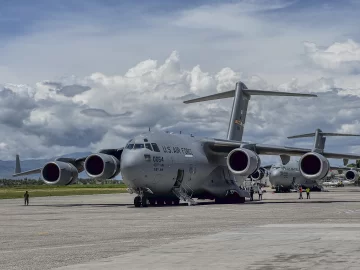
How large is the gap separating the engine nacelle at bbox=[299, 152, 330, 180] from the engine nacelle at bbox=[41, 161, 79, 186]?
15.6 m

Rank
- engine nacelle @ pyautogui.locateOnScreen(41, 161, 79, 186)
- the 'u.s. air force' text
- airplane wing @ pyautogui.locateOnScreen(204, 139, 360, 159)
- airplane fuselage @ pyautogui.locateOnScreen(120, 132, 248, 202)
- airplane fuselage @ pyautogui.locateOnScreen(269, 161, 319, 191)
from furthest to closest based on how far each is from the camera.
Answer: airplane fuselage @ pyautogui.locateOnScreen(269, 161, 319, 191)
airplane wing @ pyautogui.locateOnScreen(204, 139, 360, 159)
engine nacelle @ pyautogui.locateOnScreen(41, 161, 79, 186)
the 'u.s. air force' text
airplane fuselage @ pyautogui.locateOnScreen(120, 132, 248, 202)

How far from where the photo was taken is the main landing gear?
39.2m

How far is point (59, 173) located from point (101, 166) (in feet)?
11.0

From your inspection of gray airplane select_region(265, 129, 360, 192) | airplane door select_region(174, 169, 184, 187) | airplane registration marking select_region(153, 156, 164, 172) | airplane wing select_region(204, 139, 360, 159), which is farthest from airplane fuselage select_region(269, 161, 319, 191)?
airplane registration marking select_region(153, 156, 164, 172)

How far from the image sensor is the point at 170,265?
12.3 metres

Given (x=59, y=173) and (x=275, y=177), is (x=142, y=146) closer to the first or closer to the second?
(x=59, y=173)

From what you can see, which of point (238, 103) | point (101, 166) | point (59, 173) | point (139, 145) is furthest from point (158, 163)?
point (238, 103)

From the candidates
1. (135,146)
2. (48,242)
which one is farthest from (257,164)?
(48,242)

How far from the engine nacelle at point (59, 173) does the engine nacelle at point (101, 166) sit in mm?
2338

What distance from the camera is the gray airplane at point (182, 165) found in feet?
126

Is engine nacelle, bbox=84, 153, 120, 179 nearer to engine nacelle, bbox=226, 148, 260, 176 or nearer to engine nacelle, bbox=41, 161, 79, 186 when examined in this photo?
engine nacelle, bbox=41, 161, 79, 186

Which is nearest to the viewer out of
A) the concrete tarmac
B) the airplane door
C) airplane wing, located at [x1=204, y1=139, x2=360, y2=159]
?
the concrete tarmac

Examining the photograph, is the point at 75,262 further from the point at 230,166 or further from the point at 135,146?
the point at 230,166

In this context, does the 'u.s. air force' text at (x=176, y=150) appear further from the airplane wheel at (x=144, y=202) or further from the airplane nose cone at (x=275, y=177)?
the airplane nose cone at (x=275, y=177)
